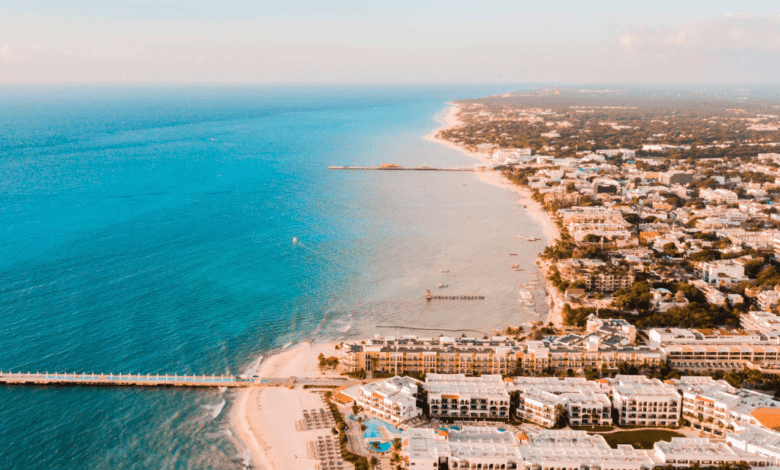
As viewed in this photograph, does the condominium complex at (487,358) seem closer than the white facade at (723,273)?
Yes

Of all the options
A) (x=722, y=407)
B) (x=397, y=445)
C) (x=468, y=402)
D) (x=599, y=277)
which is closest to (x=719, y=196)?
(x=599, y=277)

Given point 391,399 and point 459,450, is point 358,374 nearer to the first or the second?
point 391,399

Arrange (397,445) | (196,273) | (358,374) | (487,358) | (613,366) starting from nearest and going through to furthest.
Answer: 1. (397,445)
2. (358,374)
3. (487,358)
4. (613,366)
5. (196,273)

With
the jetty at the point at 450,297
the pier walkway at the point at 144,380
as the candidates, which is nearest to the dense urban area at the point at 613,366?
the pier walkway at the point at 144,380

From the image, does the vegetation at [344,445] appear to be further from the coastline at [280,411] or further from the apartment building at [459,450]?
the apartment building at [459,450]

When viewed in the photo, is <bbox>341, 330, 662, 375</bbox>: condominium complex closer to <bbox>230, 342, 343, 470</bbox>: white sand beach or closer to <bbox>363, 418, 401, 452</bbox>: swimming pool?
<bbox>230, 342, 343, 470</bbox>: white sand beach

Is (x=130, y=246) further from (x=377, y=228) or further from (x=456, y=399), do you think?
(x=456, y=399)

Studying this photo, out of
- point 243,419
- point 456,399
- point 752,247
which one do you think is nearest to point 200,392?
point 243,419

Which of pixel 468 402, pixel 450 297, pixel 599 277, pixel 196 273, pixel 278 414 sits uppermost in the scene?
pixel 196 273
